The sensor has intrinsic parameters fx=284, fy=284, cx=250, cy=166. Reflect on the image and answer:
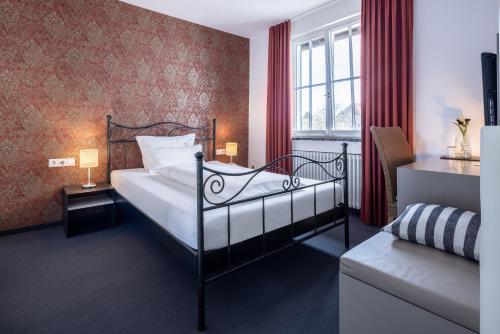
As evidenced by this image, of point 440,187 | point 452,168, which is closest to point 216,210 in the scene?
point 440,187

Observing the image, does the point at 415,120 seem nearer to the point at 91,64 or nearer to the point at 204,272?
the point at 204,272

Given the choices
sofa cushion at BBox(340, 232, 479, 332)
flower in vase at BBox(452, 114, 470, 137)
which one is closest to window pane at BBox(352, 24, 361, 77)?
flower in vase at BBox(452, 114, 470, 137)

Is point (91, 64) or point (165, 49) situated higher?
point (165, 49)

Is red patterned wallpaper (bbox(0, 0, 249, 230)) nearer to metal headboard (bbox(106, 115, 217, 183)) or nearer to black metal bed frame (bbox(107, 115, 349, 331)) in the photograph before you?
metal headboard (bbox(106, 115, 217, 183))

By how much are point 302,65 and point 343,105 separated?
3.38 feet

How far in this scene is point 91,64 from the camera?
345cm

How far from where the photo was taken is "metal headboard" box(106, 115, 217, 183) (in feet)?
12.0

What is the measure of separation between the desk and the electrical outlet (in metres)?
3.48

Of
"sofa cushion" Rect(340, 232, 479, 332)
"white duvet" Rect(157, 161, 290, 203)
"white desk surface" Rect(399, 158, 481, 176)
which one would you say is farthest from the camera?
"white duvet" Rect(157, 161, 290, 203)

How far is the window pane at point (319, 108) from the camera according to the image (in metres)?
4.09


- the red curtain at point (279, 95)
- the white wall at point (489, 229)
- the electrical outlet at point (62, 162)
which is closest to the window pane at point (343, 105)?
the red curtain at point (279, 95)

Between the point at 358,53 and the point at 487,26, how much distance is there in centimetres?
133

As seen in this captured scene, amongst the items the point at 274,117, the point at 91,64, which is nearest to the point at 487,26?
the point at 274,117

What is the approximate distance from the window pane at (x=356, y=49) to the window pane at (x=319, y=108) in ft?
1.70
